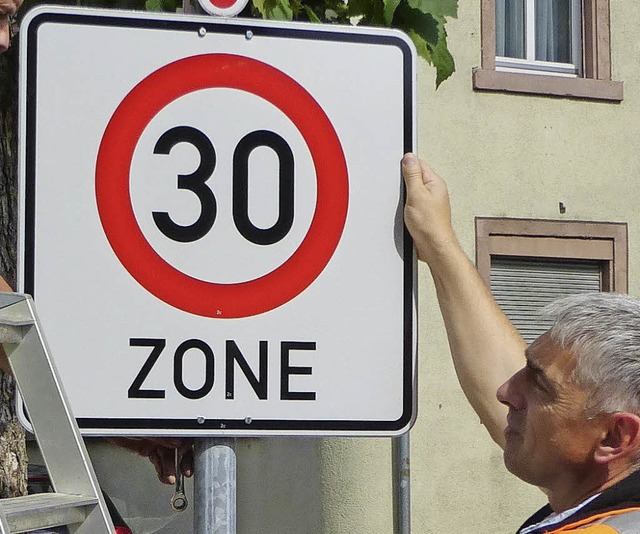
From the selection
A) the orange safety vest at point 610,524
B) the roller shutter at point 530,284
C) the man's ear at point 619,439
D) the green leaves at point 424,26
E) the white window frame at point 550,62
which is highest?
the white window frame at point 550,62

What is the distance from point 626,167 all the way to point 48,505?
Answer: 34.5 ft

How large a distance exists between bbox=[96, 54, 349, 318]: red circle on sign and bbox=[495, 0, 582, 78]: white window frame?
9.80 metres

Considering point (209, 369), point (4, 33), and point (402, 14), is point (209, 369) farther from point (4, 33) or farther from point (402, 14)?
point (402, 14)

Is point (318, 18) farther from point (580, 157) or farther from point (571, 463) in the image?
point (580, 157)

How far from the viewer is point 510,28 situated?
39.8 ft

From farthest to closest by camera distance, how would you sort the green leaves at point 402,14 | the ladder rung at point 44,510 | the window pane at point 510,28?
1. the window pane at point 510,28
2. the green leaves at point 402,14
3. the ladder rung at point 44,510

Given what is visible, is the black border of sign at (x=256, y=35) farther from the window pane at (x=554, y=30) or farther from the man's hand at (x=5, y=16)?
the window pane at (x=554, y=30)

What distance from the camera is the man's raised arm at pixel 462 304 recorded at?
8.30 feet

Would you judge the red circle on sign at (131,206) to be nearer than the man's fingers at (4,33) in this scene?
Yes

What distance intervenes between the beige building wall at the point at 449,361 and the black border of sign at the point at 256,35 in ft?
27.2

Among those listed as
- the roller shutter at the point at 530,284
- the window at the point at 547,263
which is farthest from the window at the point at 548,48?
the roller shutter at the point at 530,284

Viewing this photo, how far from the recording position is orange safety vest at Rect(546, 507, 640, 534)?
205 cm

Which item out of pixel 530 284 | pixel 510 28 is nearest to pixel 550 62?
pixel 510 28

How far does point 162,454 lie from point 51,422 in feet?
2.03
